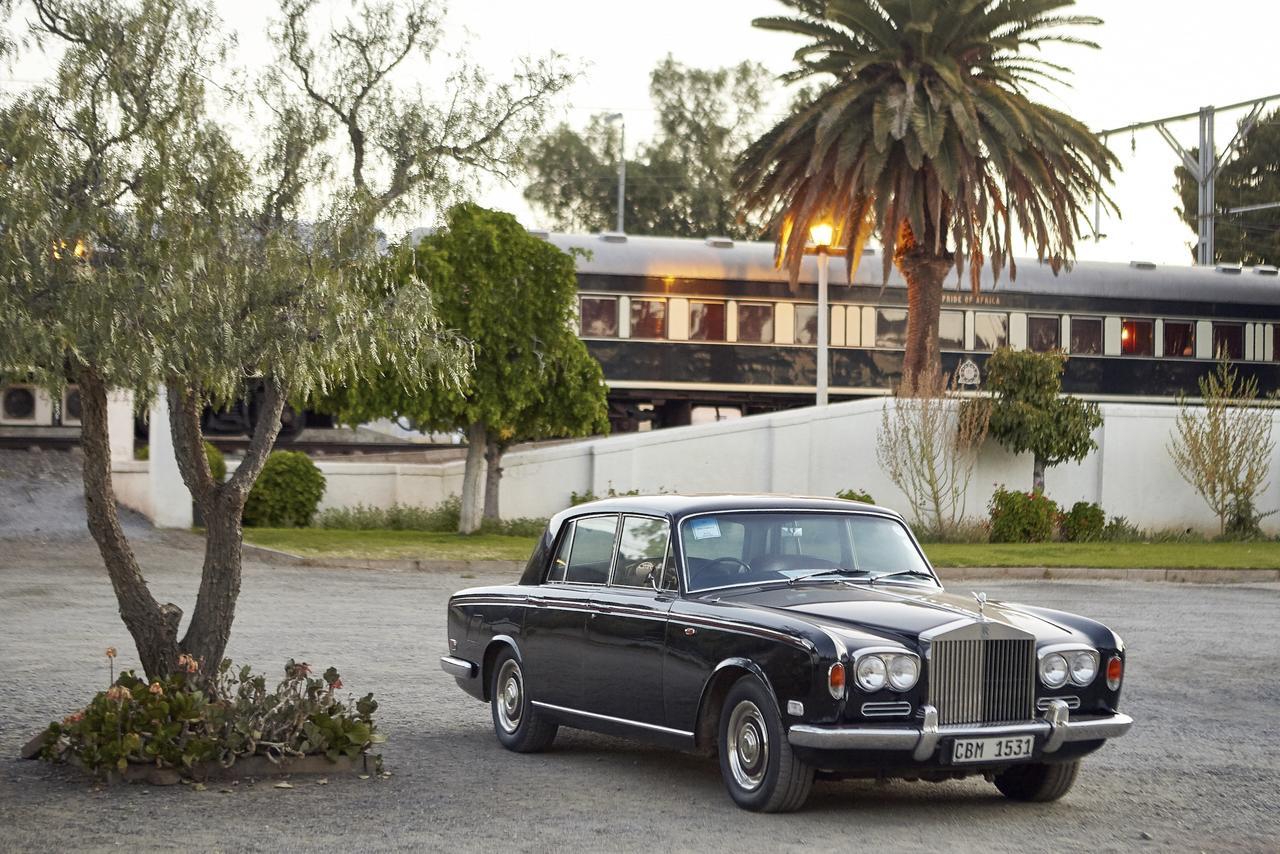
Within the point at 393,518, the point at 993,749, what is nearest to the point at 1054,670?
the point at 993,749

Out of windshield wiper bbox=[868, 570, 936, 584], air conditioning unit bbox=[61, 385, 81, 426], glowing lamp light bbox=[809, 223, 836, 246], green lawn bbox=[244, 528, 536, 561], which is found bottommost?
green lawn bbox=[244, 528, 536, 561]

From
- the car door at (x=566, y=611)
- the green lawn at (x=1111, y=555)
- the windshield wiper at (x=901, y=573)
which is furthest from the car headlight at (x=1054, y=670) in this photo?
the green lawn at (x=1111, y=555)

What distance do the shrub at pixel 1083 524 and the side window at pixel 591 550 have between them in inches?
Answer: 859

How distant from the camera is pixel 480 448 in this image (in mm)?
26969

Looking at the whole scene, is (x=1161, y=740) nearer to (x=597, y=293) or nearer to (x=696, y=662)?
(x=696, y=662)

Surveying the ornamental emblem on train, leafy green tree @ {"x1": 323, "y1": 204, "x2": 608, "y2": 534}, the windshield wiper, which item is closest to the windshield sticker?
the windshield wiper

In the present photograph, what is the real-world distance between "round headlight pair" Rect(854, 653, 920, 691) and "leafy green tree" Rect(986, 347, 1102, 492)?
2302 cm

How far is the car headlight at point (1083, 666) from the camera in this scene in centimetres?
756

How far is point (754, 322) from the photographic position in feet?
118

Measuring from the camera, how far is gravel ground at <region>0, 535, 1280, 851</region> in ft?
23.1

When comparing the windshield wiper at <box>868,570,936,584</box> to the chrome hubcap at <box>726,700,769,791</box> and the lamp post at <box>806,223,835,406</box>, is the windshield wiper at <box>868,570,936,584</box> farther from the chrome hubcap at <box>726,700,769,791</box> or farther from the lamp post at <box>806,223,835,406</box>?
the lamp post at <box>806,223,835,406</box>

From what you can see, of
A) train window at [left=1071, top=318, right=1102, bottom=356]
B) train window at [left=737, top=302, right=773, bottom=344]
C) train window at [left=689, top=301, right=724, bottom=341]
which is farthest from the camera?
train window at [left=1071, top=318, right=1102, bottom=356]

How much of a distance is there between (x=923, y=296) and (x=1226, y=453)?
20.5 ft

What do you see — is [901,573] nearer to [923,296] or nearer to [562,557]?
[562,557]
